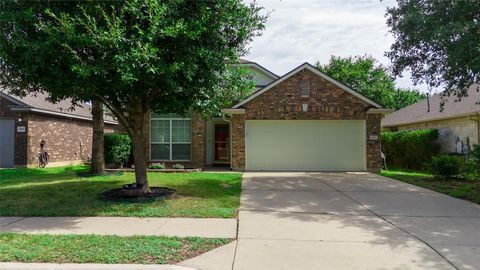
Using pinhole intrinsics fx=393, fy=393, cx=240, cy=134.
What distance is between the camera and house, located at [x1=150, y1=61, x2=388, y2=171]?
1775 centimetres

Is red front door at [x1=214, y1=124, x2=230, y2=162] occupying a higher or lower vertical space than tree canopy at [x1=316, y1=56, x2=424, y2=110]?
lower

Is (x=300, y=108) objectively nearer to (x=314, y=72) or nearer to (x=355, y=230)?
(x=314, y=72)

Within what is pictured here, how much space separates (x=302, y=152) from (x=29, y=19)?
1295cm

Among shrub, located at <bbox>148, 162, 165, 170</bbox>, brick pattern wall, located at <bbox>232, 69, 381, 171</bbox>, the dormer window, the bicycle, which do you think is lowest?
shrub, located at <bbox>148, 162, 165, 170</bbox>

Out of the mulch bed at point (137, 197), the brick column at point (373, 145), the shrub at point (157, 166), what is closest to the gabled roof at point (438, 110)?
the brick column at point (373, 145)

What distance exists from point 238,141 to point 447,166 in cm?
847

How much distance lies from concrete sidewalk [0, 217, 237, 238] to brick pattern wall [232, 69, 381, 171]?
10304 millimetres

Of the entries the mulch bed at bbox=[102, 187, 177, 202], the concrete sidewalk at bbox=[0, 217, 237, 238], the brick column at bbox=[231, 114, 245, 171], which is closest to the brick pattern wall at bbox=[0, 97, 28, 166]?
the brick column at bbox=[231, 114, 245, 171]

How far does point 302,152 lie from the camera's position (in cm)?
1812

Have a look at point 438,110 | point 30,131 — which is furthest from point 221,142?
point 438,110

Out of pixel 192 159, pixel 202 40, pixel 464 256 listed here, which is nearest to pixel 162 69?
pixel 202 40

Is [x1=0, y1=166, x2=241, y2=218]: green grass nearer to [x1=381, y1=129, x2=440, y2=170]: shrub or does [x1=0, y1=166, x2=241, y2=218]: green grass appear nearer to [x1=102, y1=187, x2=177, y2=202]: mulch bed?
[x1=102, y1=187, x2=177, y2=202]: mulch bed

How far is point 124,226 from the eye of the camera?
710cm

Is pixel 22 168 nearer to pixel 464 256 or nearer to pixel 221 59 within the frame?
pixel 221 59
